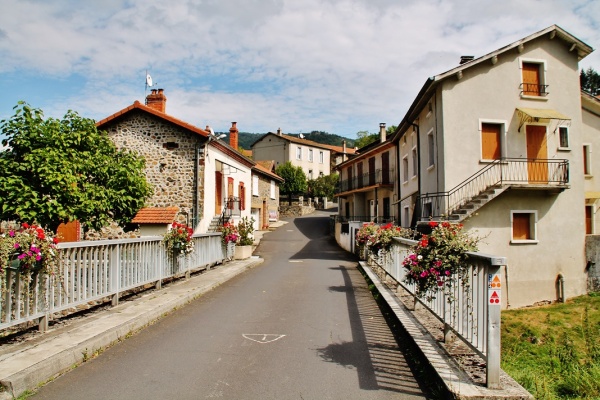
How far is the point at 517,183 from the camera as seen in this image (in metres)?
17.1

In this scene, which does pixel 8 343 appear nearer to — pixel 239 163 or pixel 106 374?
pixel 106 374

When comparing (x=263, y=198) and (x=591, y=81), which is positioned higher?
(x=591, y=81)

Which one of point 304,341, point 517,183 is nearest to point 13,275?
point 304,341

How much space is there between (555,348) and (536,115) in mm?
10418

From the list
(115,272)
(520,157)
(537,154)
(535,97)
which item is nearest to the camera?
(115,272)

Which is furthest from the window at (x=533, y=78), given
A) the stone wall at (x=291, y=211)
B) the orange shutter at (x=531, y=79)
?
the stone wall at (x=291, y=211)

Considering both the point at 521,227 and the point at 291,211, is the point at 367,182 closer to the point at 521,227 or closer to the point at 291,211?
the point at 291,211

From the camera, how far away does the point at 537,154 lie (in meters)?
18.1

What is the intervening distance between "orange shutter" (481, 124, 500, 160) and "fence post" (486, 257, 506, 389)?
595 inches

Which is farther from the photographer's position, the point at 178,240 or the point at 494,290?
the point at 178,240

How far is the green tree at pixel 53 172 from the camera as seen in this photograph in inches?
430

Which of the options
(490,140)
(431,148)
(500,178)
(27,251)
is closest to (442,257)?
(27,251)

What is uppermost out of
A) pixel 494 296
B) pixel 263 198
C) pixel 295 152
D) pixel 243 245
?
pixel 295 152

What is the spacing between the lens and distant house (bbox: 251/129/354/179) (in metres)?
63.0
